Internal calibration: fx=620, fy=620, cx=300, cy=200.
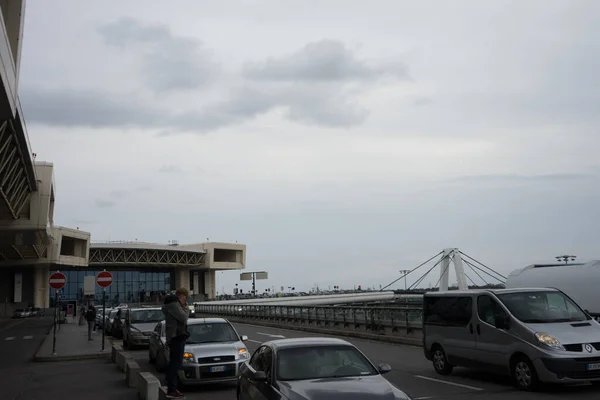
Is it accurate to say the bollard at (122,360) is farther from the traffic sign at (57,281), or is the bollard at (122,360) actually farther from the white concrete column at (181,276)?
the white concrete column at (181,276)

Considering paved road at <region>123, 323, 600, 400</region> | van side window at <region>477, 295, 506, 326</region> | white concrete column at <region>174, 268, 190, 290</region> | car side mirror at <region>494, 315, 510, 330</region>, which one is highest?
white concrete column at <region>174, 268, 190, 290</region>

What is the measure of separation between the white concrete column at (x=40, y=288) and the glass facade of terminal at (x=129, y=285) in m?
27.5

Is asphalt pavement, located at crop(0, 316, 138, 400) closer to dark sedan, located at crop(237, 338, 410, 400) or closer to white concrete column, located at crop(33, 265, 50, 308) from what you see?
dark sedan, located at crop(237, 338, 410, 400)

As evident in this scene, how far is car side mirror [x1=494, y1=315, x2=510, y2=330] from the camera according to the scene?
12.2 meters

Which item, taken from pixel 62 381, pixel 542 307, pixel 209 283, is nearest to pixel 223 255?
pixel 209 283

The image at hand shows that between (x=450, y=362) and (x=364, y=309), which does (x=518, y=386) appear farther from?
(x=364, y=309)

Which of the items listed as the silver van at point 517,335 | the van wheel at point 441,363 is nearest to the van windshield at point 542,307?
the silver van at point 517,335

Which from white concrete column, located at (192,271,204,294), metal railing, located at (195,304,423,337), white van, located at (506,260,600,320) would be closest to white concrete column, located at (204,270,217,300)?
white concrete column, located at (192,271,204,294)

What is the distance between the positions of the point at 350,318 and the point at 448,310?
1545 centimetres

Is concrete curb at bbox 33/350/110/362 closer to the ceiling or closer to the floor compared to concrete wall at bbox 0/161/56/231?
closer to the floor

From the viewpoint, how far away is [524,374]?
11656mm

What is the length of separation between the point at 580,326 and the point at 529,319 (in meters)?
0.91

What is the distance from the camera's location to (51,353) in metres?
23.3

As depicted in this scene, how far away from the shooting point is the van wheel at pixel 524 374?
1146 centimetres
